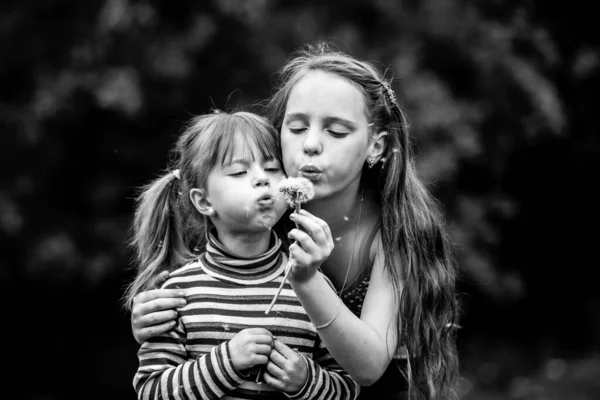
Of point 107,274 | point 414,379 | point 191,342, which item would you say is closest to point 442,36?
point 107,274

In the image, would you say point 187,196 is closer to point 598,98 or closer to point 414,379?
point 414,379

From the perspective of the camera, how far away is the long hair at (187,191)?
250 cm

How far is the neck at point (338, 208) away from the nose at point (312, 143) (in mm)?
200

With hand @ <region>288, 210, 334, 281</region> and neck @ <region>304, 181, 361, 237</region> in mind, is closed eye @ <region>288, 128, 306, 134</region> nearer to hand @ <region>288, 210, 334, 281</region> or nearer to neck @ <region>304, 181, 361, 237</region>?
neck @ <region>304, 181, 361, 237</region>

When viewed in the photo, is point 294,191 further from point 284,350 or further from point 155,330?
point 155,330

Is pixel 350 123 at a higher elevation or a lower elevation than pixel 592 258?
lower

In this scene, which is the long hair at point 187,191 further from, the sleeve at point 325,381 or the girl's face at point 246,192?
the sleeve at point 325,381

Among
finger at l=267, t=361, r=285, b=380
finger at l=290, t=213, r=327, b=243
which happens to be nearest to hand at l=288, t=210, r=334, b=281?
finger at l=290, t=213, r=327, b=243

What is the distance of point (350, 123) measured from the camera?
259cm

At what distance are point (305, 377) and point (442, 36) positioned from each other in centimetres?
582

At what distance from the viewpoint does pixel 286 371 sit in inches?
92.4

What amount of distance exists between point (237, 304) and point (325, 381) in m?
0.36

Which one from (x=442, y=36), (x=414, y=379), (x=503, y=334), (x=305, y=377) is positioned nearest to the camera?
(x=305, y=377)

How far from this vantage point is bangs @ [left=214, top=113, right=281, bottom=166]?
2.46 meters
